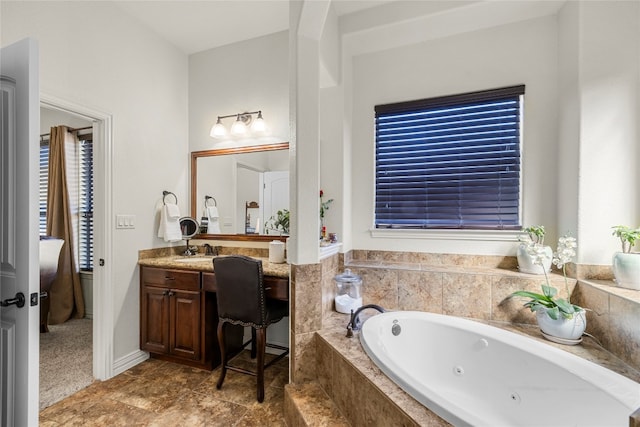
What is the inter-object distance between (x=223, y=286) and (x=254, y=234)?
2.58 ft

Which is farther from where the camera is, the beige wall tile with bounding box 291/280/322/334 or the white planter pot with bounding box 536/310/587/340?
the beige wall tile with bounding box 291/280/322/334

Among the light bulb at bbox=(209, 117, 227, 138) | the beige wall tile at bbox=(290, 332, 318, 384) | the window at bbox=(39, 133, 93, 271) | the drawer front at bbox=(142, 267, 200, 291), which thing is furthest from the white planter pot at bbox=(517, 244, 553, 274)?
the window at bbox=(39, 133, 93, 271)

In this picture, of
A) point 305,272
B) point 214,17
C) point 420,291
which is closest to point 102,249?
point 305,272

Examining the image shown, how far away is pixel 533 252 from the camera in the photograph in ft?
6.20

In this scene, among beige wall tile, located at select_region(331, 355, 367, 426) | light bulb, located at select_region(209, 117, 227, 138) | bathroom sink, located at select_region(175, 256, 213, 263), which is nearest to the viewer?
beige wall tile, located at select_region(331, 355, 367, 426)

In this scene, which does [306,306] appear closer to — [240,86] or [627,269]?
[627,269]

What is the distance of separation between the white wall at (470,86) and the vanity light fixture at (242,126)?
83cm

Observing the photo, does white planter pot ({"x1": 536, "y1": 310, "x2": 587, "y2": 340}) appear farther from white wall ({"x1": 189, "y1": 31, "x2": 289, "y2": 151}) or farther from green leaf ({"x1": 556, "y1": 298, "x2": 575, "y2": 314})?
white wall ({"x1": 189, "y1": 31, "x2": 289, "y2": 151})

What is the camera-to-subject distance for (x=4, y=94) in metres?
1.29

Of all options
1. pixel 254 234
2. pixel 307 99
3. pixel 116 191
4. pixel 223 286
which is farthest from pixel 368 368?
pixel 116 191

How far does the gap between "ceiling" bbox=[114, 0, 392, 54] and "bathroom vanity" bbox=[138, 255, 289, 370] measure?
79.9 inches

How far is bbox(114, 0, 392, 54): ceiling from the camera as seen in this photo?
227 centimetres

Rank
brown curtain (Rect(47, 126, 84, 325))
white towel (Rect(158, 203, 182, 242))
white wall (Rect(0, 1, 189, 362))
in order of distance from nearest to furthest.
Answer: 1. white wall (Rect(0, 1, 189, 362))
2. white towel (Rect(158, 203, 182, 242))
3. brown curtain (Rect(47, 126, 84, 325))

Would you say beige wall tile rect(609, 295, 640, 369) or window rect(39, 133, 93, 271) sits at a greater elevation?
window rect(39, 133, 93, 271)
